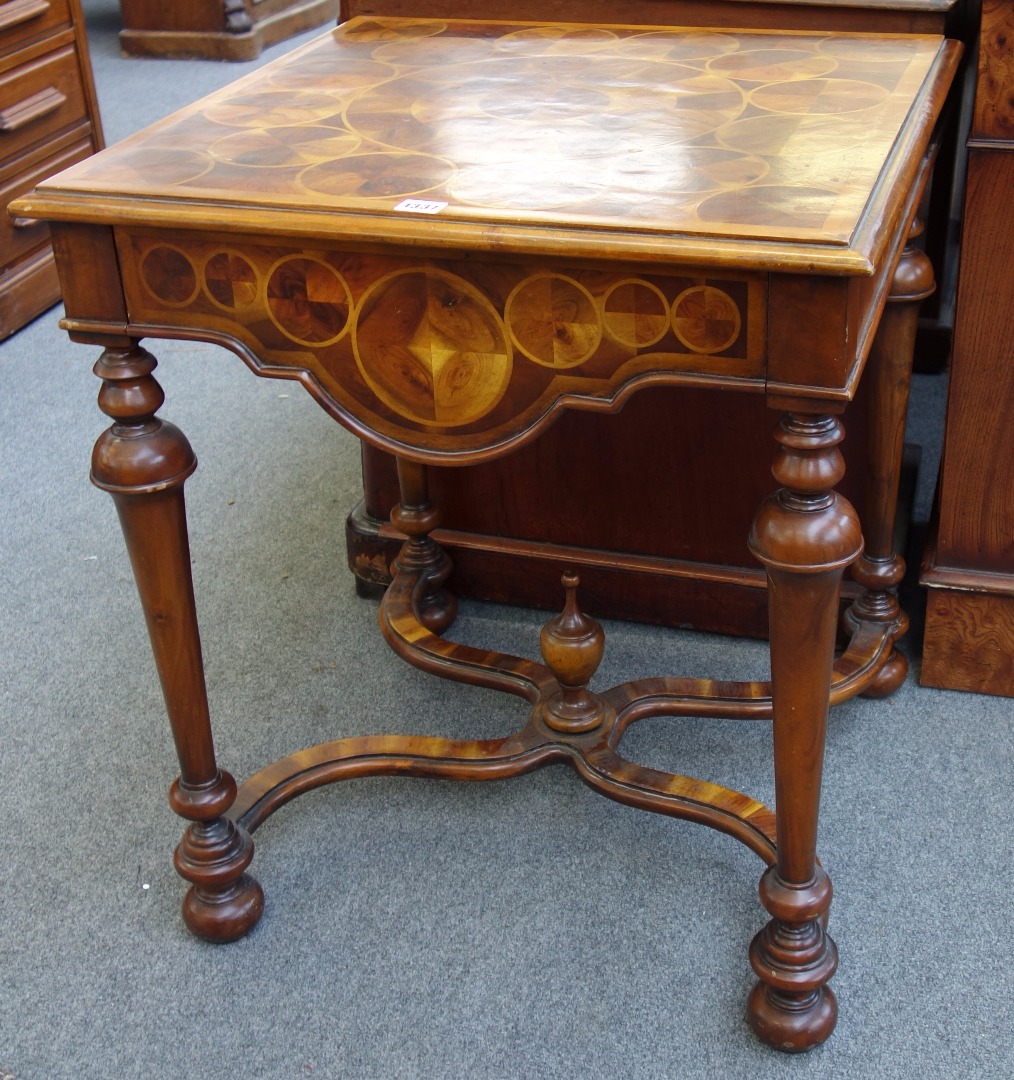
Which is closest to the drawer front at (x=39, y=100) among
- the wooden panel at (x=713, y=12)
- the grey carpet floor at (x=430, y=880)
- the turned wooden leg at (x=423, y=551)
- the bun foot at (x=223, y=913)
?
the grey carpet floor at (x=430, y=880)

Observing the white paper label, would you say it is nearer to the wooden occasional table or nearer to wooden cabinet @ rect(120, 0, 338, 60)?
the wooden occasional table

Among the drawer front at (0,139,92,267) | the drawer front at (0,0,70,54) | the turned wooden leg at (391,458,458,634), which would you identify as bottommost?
the turned wooden leg at (391,458,458,634)

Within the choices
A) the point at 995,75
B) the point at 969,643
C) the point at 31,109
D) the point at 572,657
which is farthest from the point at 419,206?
the point at 31,109

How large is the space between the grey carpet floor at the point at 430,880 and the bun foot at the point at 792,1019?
2 cm

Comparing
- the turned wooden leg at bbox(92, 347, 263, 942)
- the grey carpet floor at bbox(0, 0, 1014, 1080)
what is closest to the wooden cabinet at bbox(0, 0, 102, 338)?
the grey carpet floor at bbox(0, 0, 1014, 1080)

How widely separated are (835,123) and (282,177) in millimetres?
480

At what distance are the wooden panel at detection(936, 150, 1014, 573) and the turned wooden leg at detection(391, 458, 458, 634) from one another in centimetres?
65

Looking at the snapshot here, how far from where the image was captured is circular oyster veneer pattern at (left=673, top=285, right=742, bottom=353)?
3.24 feet

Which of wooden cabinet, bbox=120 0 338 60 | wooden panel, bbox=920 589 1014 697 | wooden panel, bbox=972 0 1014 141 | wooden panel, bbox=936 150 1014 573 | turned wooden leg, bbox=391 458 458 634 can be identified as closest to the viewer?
wooden panel, bbox=972 0 1014 141

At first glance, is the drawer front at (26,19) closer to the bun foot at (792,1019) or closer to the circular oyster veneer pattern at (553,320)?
the circular oyster veneer pattern at (553,320)

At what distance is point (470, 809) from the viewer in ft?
5.10

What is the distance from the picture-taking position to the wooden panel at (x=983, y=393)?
4.75 feet

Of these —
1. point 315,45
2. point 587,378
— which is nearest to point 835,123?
point 587,378

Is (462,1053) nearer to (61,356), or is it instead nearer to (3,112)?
(61,356)
